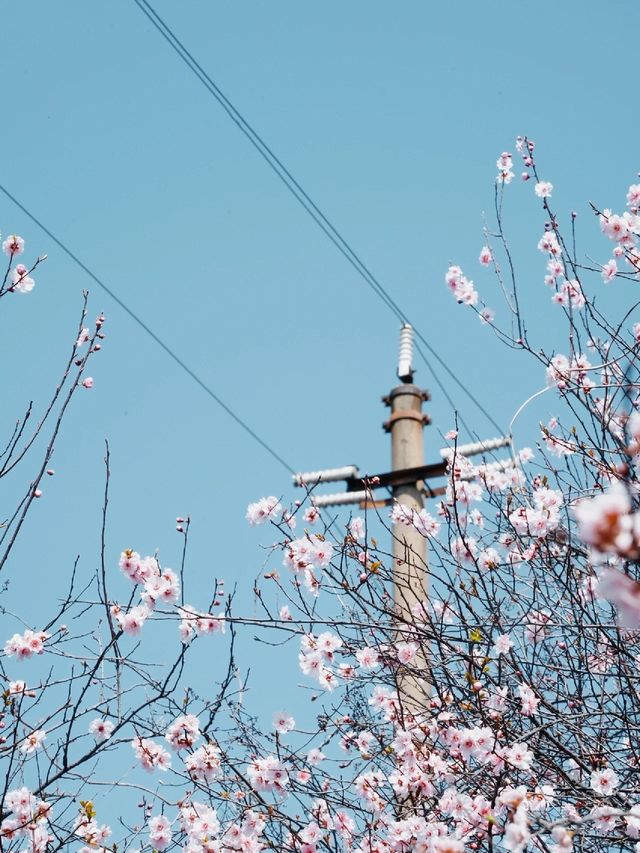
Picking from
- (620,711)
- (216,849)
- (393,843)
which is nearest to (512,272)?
(620,711)

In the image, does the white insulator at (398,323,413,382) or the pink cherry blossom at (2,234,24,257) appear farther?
the white insulator at (398,323,413,382)

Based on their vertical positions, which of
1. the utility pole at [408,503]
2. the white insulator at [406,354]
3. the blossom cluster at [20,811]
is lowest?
the blossom cluster at [20,811]

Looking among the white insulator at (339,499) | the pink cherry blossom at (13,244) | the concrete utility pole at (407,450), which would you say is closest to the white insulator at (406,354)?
the concrete utility pole at (407,450)

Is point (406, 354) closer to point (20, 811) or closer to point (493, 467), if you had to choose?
point (493, 467)

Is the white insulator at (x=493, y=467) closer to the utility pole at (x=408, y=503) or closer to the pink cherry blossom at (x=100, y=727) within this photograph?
the utility pole at (x=408, y=503)

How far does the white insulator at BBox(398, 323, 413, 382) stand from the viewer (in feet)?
23.2

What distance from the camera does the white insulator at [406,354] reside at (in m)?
7.07

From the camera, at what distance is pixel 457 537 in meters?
5.06

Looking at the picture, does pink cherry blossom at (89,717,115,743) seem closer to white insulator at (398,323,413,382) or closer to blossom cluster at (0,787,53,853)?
blossom cluster at (0,787,53,853)

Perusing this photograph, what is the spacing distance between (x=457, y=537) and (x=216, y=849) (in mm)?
1926

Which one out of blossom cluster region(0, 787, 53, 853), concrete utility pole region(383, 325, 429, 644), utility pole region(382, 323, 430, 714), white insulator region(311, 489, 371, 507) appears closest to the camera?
blossom cluster region(0, 787, 53, 853)

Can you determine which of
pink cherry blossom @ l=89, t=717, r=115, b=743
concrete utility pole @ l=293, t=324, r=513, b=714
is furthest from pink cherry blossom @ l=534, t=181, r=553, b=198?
pink cherry blossom @ l=89, t=717, r=115, b=743

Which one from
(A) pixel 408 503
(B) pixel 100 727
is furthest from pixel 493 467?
(B) pixel 100 727

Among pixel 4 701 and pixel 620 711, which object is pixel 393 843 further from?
pixel 4 701
